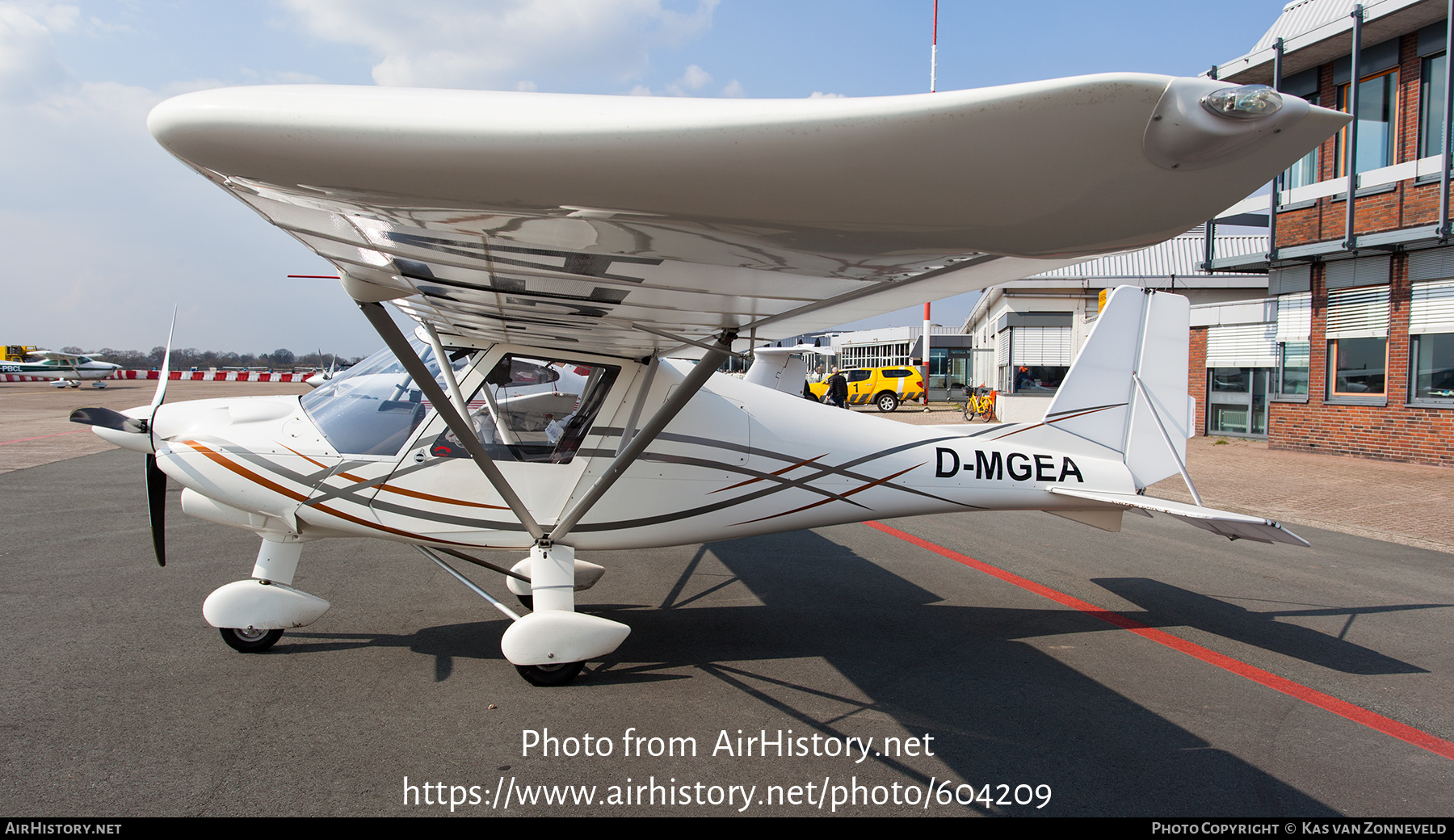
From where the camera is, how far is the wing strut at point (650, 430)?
307 centimetres

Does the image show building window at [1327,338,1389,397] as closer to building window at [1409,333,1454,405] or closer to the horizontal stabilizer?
building window at [1409,333,1454,405]

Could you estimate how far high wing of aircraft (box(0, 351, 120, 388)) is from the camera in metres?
41.9

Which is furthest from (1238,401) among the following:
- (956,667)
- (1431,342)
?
(956,667)

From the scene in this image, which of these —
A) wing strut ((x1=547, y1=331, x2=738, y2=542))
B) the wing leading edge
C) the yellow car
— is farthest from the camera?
the yellow car

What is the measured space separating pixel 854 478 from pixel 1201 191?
3.40 metres

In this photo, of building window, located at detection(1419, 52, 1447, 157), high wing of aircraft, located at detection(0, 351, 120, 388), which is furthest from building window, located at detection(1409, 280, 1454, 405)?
high wing of aircraft, located at detection(0, 351, 120, 388)

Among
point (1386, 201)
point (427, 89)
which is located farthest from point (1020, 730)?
point (1386, 201)

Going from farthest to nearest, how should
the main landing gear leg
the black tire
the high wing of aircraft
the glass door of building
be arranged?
1. the high wing of aircraft
2. the glass door of building
3. the main landing gear leg
4. the black tire

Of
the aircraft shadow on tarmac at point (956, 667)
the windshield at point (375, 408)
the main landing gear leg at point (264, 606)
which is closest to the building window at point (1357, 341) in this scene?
the aircraft shadow on tarmac at point (956, 667)

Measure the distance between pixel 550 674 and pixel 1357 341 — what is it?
16.3m

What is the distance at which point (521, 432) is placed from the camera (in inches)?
163

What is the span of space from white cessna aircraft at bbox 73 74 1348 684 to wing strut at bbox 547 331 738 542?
16 millimetres

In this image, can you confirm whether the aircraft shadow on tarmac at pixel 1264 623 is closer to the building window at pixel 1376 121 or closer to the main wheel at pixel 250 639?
the main wheel at pixel 250 639

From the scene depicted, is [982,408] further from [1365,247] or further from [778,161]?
[778,161]
